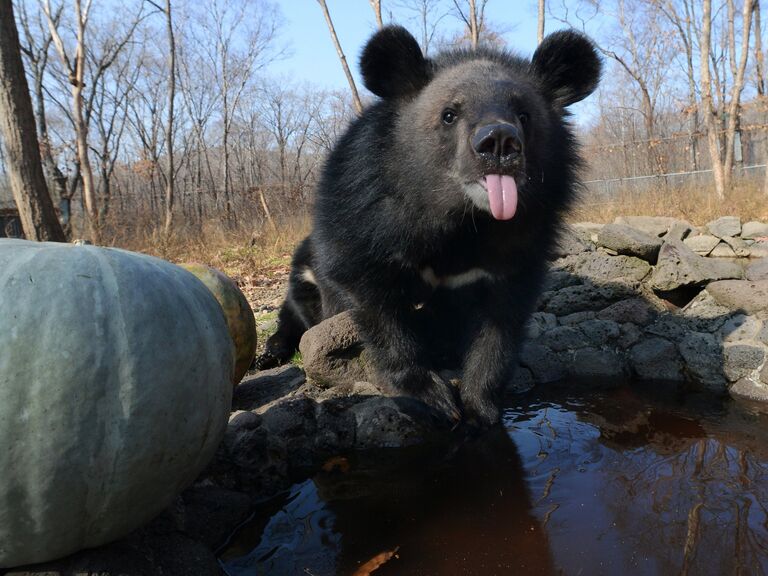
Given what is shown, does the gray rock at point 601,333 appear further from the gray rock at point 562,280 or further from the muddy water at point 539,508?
the muddy water at point 539,508

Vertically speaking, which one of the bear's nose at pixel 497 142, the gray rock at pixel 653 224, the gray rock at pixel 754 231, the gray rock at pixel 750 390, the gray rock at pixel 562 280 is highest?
the bear's nose at pixel 497 142

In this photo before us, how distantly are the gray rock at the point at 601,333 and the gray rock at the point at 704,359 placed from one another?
0.40m

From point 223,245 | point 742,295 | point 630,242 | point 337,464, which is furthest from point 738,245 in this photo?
point 223,245

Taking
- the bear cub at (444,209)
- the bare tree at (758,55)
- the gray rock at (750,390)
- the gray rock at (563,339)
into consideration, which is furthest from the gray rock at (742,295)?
the bare tree at (758,55)

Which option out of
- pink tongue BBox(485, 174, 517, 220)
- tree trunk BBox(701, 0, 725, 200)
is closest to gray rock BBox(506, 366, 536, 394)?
pink tongue BBox(485, 174, 517, 220)

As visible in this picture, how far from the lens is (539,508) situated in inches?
77.0

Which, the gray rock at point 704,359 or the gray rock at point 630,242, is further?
the gray rock at point 630,242

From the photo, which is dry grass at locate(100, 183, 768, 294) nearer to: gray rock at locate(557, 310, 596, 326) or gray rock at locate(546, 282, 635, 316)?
gray rock at locate(546, 282, 635, 316)

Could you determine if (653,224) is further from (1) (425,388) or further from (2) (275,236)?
(2) (275,236)

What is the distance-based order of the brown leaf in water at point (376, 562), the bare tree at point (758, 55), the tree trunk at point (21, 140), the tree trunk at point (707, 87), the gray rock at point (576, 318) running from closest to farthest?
the brown leaf in water at point (376, 562), the gray rock at point (576, 318), the tree trunk at point (21, 140), the tree trunk at point (707, 87), the bare tree at point (758, 55)

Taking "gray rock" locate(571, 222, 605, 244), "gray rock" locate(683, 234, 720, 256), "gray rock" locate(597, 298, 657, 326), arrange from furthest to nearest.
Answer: "gray rock" locate(683, 234, 720, 256) → "gray rock" locate(571, 222, 605, 244) → "gray rock" locate(597, 298, 657, 326)

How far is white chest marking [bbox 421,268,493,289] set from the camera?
107 inches

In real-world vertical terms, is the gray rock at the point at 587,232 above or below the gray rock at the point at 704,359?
above

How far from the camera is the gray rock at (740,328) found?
3594 mm
